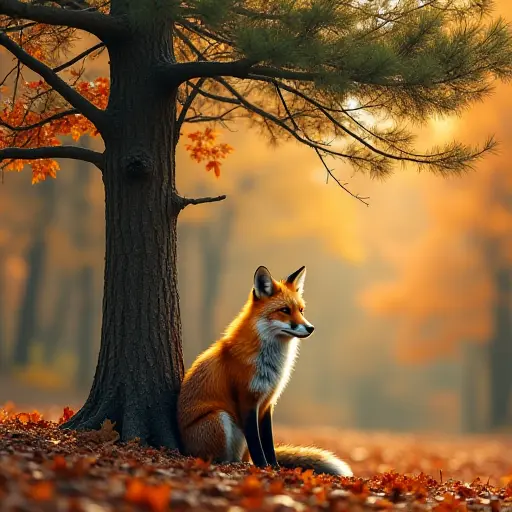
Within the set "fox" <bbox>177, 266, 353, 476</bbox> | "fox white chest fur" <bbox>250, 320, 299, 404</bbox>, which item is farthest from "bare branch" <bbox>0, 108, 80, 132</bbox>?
"fox white chest fur" <bbox>250, 320, 299, 404</bbox>

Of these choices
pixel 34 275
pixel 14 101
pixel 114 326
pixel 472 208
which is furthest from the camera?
pixel 34 275

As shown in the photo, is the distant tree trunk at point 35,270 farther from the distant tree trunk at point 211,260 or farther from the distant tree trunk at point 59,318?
the distant tree trunk at point 211,260

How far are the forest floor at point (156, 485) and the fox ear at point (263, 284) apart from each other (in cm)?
155

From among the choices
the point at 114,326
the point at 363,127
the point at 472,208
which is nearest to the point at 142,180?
the point at 114,326

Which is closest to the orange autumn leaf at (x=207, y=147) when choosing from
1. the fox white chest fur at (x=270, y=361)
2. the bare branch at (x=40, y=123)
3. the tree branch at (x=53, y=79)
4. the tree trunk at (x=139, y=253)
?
the bare branch at (x=40, y=123)

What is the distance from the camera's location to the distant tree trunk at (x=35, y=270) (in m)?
26.5

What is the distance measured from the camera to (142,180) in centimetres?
778

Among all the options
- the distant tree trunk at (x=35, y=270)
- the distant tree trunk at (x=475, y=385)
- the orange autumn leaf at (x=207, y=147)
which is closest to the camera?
the orange autumn leaf at (x=207, y=147)

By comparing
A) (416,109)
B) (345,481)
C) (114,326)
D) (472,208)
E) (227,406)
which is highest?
(472,208)

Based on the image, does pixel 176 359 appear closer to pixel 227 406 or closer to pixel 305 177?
pixel 227 406

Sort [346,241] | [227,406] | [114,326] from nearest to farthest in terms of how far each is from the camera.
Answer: [227,406] < [114,326] < [346,241]

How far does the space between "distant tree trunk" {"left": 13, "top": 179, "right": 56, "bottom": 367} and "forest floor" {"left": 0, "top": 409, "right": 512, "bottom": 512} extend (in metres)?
18.5

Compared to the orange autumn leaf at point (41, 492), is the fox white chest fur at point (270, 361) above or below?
above

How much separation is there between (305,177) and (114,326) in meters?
20.8
